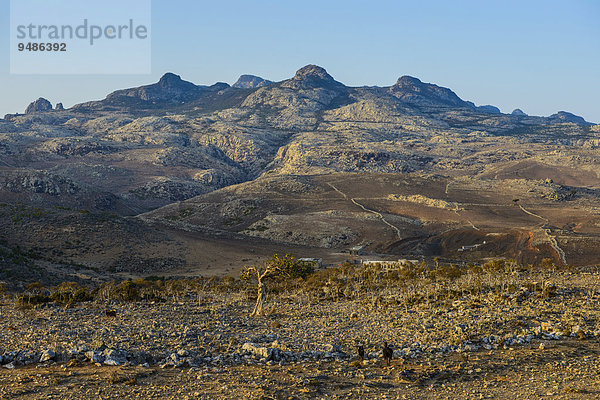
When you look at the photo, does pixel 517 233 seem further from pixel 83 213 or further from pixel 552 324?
pixel 83 213

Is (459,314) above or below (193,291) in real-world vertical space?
above

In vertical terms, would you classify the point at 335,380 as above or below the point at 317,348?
above

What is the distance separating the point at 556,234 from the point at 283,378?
92.1m

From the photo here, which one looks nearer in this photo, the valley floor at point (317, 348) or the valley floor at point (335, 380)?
the valley floor at point (335, 380)

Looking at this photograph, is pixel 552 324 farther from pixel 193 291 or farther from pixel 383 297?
pixel 193 291

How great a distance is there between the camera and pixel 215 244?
9312 cm

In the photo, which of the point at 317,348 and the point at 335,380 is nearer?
the point at 335,380

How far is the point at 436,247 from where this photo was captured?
95.4 meters

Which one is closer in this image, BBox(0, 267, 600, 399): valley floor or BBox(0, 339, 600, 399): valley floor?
BBox(0, 339, 600, 399): valley floor

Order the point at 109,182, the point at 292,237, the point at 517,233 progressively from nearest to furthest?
the point at 517,233 < the point at 292,237 < the point at 109,182

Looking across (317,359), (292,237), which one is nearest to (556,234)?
(292,237)

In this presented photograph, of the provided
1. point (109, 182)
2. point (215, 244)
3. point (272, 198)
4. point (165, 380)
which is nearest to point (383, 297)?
point (165, 380)

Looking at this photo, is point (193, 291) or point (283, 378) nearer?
point (283, 378)

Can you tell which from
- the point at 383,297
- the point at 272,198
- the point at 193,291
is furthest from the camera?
the point at 272,198
